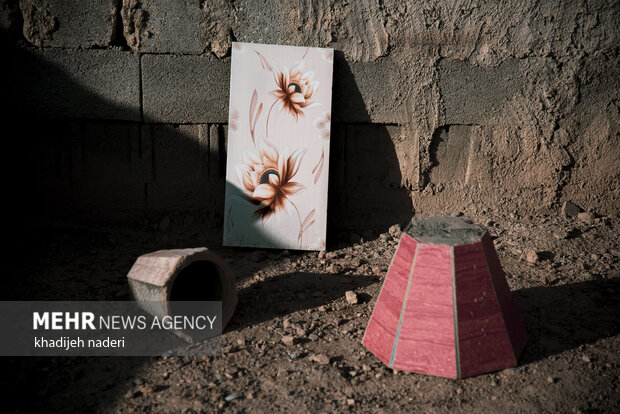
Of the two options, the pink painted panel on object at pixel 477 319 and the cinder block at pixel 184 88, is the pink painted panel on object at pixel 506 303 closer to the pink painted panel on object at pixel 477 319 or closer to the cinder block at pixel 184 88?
the pink painted panel on object at pixel 477 319

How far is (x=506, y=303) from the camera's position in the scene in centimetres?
259

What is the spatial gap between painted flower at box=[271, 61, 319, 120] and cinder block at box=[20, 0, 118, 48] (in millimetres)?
1197

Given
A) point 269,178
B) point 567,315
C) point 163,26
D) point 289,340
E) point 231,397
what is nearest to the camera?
point 231,397

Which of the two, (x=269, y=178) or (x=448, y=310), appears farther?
(x=269, y=178)

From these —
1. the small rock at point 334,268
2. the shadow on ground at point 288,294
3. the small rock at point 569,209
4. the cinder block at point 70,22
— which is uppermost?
the cinder block at point 70,22

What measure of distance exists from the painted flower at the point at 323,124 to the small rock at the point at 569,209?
193 centimetres

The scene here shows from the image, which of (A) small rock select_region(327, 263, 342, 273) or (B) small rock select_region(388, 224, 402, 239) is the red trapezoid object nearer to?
(A) small rock select_region(327, 263, 342, 273)

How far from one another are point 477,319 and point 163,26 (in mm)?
2813

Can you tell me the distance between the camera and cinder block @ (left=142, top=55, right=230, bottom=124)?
376 cm

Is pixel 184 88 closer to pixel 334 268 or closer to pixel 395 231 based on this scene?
pixel 334 268

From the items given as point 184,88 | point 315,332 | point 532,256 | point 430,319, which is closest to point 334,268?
point 315,332

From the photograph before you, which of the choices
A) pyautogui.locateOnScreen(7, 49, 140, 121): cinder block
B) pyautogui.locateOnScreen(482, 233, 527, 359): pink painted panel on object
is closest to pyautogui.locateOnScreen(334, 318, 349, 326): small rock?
pyautogui.locateOnScreen(482, 233, 527, 359): pink painted panel on object

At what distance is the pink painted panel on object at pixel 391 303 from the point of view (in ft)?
8.25

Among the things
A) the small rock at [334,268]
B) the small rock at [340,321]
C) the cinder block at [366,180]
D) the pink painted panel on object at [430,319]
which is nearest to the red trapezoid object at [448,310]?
the pink painted panel on object at [430,319]
